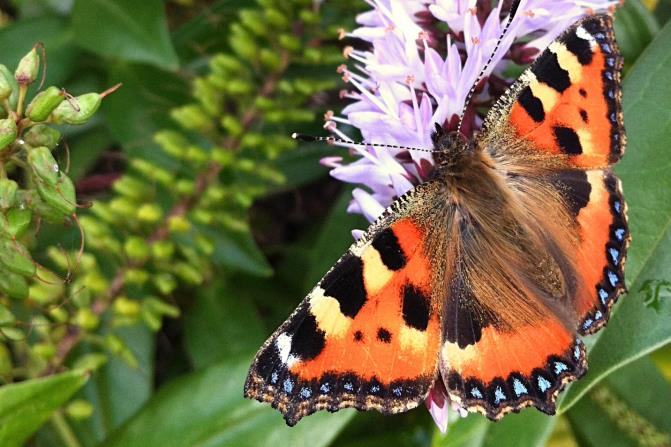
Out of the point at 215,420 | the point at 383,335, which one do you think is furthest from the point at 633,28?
the point at 215,420

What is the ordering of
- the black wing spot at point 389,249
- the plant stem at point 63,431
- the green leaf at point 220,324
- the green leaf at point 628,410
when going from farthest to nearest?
the green leaf at point 220,324
the plant stem at point 63,431
the green leaf at point 628,410
the black wing spot at point 389,249

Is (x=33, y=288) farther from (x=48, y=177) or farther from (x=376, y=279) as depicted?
(x=376, y=279)

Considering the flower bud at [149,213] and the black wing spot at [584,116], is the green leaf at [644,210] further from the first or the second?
the flower bud at [149,213]

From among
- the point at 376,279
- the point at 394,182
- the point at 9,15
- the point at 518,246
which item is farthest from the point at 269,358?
the point at 9,15

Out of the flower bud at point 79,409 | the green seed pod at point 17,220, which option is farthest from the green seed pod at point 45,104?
the flower bud at point 79,409

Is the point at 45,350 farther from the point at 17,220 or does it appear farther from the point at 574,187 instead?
the point at 574,187

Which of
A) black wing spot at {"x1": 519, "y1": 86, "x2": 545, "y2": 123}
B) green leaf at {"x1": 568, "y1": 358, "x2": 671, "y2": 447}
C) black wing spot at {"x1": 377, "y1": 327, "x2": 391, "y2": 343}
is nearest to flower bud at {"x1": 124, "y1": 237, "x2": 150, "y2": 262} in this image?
black wing spot at {"x1": 377, "y1": 327, "x2": 391, "y2": 343}
